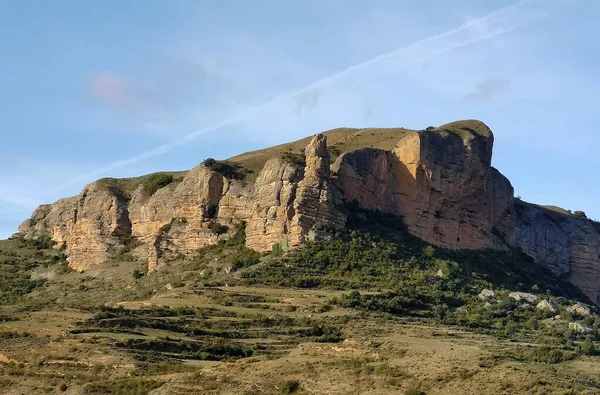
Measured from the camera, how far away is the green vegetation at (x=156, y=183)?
332ft

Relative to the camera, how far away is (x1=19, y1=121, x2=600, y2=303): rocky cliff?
86.8 metres

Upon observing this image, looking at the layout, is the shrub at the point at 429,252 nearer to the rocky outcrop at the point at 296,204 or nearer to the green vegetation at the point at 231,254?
the rocky outcrop at the point at 296,204

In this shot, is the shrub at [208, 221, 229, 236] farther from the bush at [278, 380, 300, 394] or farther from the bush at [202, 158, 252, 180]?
the bush at [278, 380, 300, 394]

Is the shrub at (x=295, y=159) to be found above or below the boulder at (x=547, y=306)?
above

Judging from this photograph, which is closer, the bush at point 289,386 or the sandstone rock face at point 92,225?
the bush at point 289,386

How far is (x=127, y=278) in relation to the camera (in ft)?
307

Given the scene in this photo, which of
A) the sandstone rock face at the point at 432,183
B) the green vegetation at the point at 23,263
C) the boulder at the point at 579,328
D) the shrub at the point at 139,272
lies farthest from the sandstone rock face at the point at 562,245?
the green vegetation at the point at 23,263

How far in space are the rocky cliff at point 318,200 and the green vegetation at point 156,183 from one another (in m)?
0.58

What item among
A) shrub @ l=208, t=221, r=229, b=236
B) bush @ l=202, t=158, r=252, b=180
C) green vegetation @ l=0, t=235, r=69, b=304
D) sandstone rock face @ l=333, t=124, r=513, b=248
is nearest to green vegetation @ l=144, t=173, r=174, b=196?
bush @ l=202, t=158, r=252, b=180

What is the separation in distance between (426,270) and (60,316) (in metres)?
26.7

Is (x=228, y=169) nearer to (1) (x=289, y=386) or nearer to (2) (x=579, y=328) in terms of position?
(2) (x=579, y=328)

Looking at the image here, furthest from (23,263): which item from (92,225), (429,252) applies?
(429,252)

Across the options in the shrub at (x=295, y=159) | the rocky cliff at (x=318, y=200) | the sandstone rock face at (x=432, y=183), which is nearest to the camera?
the rocky cliff at (x=318, y=200)

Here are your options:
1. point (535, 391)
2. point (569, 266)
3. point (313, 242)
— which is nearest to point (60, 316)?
point (313, 242)
